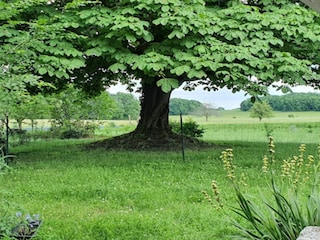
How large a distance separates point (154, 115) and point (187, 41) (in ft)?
10.5

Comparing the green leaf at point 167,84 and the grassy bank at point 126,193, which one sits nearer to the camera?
the grassy bank at point 126,193

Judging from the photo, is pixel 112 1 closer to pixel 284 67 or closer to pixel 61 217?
pixel 284 67

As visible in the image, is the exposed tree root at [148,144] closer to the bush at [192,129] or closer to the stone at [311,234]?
the bush at [192,129]

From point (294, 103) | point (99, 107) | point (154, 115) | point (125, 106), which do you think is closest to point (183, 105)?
point (154, 115)

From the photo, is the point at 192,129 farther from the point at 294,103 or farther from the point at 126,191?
the point at 126,191

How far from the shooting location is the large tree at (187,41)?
20.1 feet

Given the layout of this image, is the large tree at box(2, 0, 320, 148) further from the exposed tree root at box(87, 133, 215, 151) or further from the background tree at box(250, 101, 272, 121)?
the background tree at box(250, 101, 272, 121)

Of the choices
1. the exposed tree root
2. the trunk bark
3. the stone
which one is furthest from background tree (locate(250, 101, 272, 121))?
the stone

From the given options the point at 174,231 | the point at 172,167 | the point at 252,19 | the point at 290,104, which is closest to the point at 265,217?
the point at 174,231

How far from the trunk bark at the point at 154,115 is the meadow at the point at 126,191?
41.9 inches

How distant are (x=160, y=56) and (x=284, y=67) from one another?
176 centimetres

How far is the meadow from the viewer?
11.2 ft

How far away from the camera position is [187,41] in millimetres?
6398

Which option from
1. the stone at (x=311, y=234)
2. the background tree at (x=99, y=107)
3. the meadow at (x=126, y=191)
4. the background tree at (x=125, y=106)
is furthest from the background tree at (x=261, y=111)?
the stone at (x=311, y=234)
